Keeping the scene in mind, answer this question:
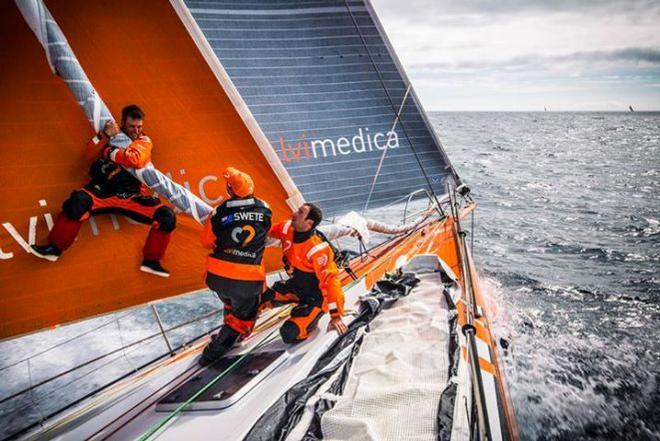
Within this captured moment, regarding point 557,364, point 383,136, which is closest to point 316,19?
point 383,136

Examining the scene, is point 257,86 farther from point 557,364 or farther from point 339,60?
point 557,364

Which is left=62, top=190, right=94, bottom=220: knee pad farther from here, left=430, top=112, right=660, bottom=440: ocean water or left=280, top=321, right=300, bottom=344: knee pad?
left=430, top=112, right=660, bottom=440: ocean water

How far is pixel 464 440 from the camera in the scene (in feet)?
4.47

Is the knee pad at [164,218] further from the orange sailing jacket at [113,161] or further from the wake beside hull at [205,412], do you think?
the wake beside hull at [205,412]

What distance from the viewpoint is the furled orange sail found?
2.09m

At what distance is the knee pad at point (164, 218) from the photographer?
7.75ft

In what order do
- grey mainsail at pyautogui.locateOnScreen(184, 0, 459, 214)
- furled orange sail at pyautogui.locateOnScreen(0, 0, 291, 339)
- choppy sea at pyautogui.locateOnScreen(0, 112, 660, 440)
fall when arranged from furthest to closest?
grey mainsail at pyautogui.locateOnScreen(184, 0, 459, 214) → choppy sea at pyautogui.locateOnScreen(0, 112, 660, 440) → furled orange sail at pyautogui.locateOnScreen(0, 0, 291, 339)

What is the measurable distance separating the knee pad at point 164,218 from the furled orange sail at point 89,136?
173mm

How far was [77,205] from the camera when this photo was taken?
7.00 ft

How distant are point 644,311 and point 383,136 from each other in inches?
148

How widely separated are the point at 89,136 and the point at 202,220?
0.76 m

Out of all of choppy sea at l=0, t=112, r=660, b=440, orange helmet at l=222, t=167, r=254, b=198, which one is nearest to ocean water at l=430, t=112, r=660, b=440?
choppy sea at l=0, t=112, r=660, b=440

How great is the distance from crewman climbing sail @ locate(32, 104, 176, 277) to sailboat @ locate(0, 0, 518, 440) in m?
0.09

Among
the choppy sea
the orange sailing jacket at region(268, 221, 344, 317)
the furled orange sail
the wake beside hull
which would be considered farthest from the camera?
the choppy sea
